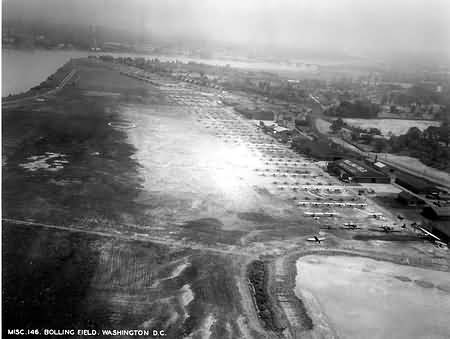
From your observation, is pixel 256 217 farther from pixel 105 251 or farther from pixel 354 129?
pixel 354 129

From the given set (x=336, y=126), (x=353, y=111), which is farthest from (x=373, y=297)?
(x=353, y=111)

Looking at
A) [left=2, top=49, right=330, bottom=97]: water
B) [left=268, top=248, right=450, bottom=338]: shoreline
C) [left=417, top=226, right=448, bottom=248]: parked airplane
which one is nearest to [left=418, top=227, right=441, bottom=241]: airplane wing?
[left=417, top=226, right=448, bottom=248]: parked airplane

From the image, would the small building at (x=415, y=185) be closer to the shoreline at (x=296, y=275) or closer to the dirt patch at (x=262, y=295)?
the shoreline at (x=296, y=275)

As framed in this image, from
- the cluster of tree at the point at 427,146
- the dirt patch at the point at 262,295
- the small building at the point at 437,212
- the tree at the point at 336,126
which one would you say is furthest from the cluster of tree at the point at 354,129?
the dirt patch at the point at 262,295

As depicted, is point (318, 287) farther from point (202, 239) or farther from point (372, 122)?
point (372, 122)

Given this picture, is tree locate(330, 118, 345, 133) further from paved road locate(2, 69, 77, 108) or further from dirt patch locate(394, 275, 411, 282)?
paved road locate(2, 69, 77, 108)

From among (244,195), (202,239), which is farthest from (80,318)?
(244,195)
